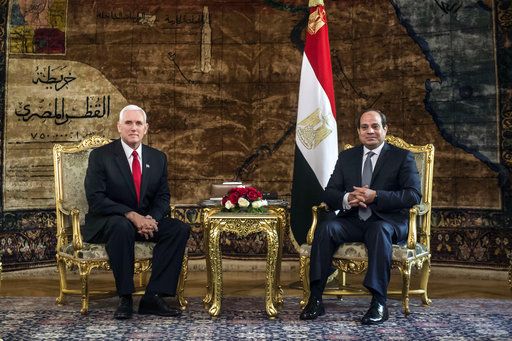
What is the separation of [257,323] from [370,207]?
4.02 ft

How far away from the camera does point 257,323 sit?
4637 mm

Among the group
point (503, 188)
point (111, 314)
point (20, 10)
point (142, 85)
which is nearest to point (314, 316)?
point (111, 314)

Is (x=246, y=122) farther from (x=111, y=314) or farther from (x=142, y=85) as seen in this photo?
(x=111, y=314)

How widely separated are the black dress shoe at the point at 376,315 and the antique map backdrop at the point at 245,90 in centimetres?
270

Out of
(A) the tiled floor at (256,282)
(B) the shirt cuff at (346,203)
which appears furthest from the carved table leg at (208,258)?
(B) the shirt cuff at (346,203)

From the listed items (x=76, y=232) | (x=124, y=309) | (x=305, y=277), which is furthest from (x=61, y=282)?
(x=305, y=277)

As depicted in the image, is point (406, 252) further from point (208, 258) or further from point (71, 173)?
point (71, 173)

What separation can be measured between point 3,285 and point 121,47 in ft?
9.32

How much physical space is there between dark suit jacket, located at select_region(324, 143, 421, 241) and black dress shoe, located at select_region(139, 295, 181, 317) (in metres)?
1.42

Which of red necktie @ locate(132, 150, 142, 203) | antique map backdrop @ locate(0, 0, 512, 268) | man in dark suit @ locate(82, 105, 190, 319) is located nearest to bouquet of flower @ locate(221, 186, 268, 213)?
man in dark suit @ locate(82, 105, 190, 319)

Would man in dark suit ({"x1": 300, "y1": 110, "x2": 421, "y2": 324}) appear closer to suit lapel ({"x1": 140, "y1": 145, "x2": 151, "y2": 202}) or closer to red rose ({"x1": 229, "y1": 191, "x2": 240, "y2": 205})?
red rose ({"x1": 229, "y1": 191, "x2": 240, "y2": 205})

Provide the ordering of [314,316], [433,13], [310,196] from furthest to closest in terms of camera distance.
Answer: [433,13]
[310,196]
[314,316]

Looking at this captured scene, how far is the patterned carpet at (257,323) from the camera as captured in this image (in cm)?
422

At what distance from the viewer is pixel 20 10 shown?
7441mm
